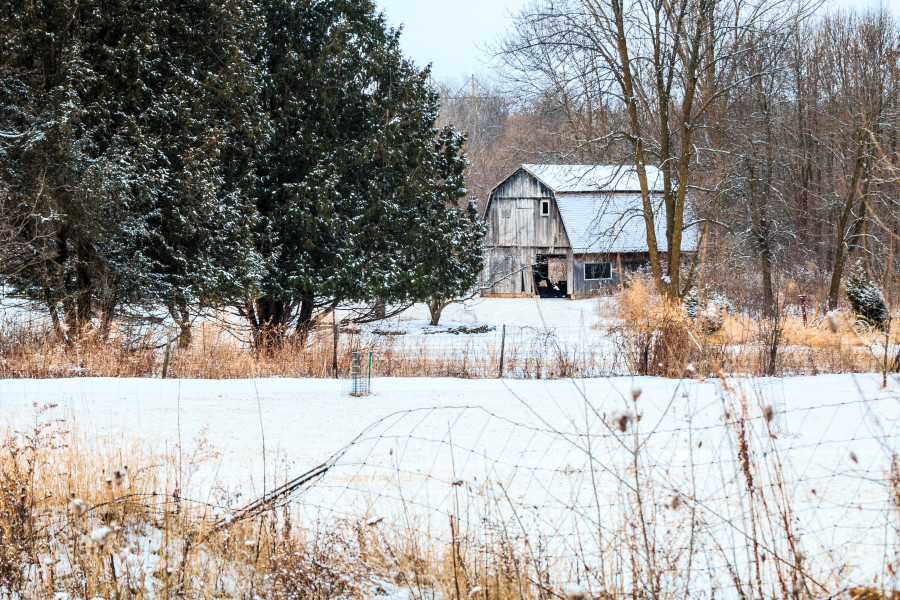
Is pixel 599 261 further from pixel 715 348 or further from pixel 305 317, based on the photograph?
pixel 715 348

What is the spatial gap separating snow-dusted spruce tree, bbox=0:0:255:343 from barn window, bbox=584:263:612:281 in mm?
24237

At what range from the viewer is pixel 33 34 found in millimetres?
14094

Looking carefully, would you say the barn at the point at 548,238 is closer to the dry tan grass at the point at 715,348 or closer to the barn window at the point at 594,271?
the barn window at the point at 594,271

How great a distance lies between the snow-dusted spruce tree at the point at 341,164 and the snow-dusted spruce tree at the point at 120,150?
1399 mm

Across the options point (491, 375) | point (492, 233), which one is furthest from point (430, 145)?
point (492, 233)

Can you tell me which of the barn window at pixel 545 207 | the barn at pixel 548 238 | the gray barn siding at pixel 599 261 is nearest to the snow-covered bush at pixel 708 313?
the gray barn siding at pixel 599 261

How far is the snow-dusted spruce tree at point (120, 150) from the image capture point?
13906mm

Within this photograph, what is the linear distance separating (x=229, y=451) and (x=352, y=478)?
1.93 meters

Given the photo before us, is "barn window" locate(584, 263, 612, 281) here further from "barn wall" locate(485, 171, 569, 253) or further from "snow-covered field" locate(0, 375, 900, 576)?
"snow-covered field" locate(0, 375, 900, 576)

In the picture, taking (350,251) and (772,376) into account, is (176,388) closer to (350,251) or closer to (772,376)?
(350,251)

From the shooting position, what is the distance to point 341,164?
1809cm

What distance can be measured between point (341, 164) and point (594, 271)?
22.2 metres

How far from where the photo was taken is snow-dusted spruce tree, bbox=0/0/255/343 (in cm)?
1391

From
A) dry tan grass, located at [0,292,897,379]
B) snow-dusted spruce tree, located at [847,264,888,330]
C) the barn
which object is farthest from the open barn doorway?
dry tan grass, located at [0,292,897,379]
